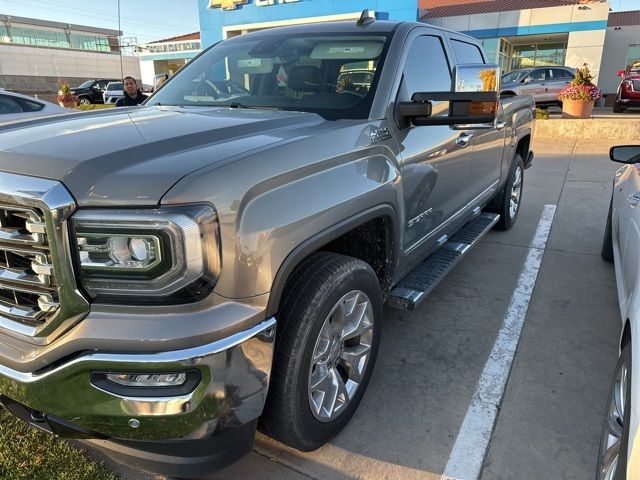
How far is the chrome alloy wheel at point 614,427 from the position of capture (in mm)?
1964

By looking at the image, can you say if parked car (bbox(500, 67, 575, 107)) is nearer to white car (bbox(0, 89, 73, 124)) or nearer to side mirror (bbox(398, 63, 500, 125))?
white car (bbox(0, 89, 73, 124))

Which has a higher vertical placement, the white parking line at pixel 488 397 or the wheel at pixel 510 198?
the wheel at pixel 510 198

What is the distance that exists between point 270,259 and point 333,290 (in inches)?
17.0

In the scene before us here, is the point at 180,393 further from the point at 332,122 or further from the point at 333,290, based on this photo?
the point at 332,122

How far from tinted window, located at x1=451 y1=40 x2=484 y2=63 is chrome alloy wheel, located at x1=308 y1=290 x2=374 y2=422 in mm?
2467

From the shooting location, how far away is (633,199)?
3268 millimetres

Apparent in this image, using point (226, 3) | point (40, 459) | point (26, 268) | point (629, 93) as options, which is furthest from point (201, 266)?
point (226, 3)

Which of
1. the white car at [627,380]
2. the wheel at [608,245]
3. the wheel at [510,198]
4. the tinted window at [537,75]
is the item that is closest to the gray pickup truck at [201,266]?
the white car at [627,380]

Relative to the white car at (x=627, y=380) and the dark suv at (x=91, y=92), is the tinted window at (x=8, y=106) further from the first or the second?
the dark suv at (x=91, y=92)

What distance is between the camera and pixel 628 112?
59.2ft

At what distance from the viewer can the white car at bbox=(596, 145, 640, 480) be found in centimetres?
169

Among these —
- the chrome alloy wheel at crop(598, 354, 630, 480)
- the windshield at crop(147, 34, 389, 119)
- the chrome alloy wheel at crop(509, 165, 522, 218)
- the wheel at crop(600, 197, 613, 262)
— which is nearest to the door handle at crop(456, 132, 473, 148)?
the windshield at crop(147, 34, 389, 119)

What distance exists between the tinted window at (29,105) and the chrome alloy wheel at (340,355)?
24.5 ft

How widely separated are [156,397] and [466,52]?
3841 mm
